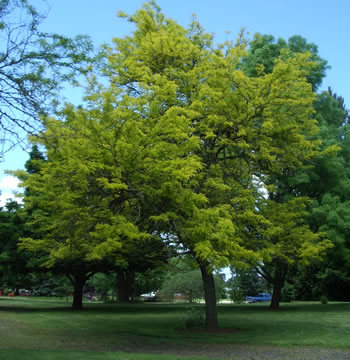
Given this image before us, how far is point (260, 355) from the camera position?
11672 mm

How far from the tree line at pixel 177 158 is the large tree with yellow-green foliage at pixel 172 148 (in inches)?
1.7

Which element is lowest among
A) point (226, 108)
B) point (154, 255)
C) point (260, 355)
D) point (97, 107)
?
point (260, 355)

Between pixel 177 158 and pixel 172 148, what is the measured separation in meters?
0.31

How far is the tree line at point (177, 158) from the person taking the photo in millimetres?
11922

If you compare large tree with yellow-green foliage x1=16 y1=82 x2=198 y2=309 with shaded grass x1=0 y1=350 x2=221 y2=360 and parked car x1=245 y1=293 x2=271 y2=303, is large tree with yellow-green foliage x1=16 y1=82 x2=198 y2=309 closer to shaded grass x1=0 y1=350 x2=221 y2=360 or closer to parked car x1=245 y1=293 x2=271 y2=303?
shaded grass x1=0 y1=350 x2=221 y2=360

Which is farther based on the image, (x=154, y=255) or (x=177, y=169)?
(x=154, y=255)

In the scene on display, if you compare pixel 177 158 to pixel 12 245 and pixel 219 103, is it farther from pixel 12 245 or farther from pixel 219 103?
pixel 12 245

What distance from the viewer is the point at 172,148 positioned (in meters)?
12.4

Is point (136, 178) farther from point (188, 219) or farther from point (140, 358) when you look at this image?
point (140, 358)

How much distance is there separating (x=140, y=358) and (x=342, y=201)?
62.2ft

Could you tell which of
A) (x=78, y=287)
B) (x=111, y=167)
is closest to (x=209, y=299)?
(x=111, y=167)

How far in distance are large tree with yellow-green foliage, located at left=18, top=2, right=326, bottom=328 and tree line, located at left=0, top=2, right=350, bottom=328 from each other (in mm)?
43

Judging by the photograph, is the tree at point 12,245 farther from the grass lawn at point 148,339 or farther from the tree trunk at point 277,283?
the tree trunk at point 277,283

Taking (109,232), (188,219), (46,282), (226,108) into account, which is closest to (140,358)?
(109,232)
